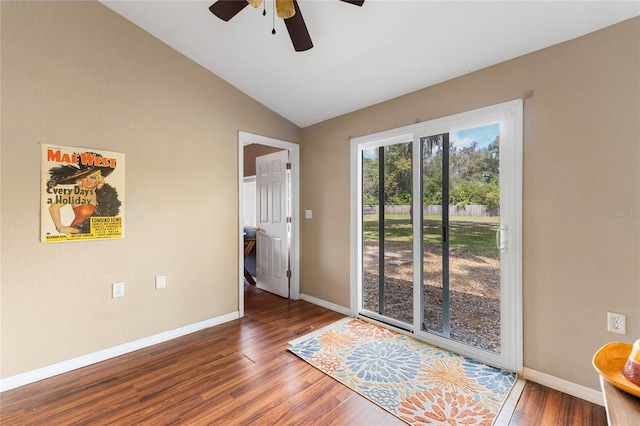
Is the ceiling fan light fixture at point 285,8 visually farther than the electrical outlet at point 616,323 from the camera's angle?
No

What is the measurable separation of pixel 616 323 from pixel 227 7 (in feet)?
10.3

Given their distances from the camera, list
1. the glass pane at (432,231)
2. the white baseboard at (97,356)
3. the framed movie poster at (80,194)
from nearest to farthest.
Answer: the white baseboard at (97,356), the framed movie poster at (80,194), the glass pane at (432,231)

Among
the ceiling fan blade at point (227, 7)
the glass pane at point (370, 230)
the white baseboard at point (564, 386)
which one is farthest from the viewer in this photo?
the glass pane at point (370, 230)

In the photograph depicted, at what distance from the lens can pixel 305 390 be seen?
1935mm

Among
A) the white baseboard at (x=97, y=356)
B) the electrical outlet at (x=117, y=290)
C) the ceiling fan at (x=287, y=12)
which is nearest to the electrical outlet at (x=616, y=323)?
the ceiling fan at (x=287, y=12)

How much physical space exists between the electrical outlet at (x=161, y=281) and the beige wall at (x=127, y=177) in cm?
6

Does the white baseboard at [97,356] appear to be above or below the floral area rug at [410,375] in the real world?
above

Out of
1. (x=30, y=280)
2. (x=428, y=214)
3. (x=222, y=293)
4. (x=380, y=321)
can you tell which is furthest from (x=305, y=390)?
(x=30, y=280)

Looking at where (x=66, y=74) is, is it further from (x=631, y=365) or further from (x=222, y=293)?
(x=631, y=365)

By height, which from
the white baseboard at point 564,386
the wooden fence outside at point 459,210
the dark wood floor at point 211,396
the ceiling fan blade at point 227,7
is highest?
the ceiling fan blade at point 227,7

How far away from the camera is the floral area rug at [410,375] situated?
1732 millimetres

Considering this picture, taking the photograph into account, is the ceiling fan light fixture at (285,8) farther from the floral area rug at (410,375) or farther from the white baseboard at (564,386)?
the white baseboard at (564,386)

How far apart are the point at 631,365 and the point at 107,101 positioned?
355cm

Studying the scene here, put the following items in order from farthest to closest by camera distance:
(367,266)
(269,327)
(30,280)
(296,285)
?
(296,285)
(367,266)
(269,327)
(30,280)
